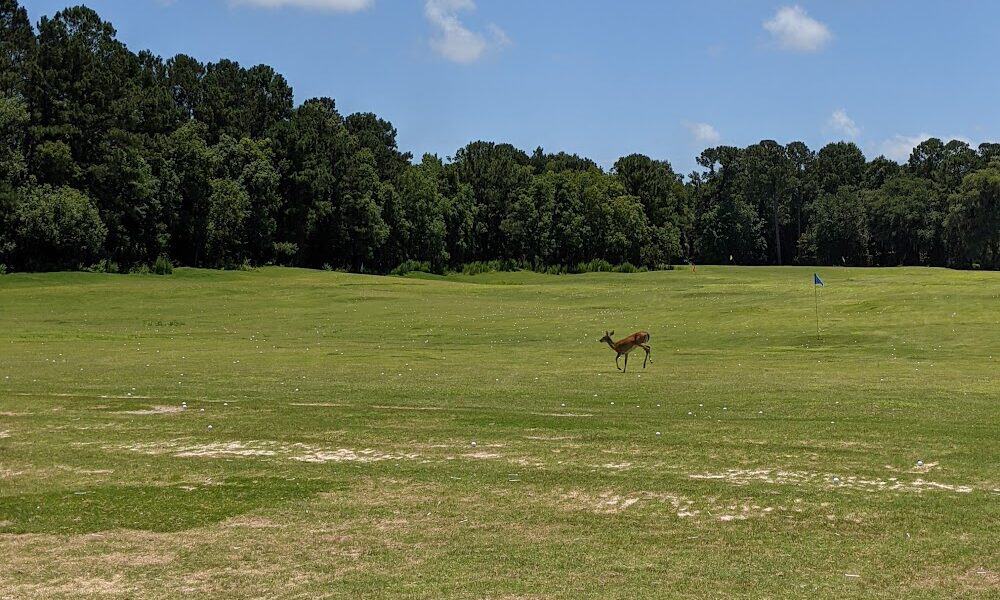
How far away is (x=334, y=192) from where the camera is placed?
117 m

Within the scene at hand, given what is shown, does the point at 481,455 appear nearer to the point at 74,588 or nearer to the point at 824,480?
the point at 824,480

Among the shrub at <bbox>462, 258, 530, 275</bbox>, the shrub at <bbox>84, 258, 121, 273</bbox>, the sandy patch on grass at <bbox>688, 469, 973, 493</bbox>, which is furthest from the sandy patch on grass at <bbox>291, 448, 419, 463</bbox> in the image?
the shrub at <bbox>462, 258, 530, 275</bbox>

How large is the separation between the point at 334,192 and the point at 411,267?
13313mm

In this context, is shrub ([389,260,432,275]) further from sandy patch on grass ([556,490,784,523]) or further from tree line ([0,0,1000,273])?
sandy patch on grass ([556,490,784,523])

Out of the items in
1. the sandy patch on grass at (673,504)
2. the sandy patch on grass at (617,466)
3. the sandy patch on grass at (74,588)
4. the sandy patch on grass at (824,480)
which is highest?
the sandy patch on grass at (74,588)

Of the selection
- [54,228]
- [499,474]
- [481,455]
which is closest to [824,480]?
[499,474]

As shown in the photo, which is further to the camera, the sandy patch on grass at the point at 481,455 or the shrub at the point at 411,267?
the shrub at the point at 411,267

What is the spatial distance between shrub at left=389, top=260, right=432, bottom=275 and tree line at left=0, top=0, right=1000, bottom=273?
0.88 metres

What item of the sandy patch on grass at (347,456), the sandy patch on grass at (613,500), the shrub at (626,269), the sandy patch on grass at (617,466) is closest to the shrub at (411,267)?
the shrub at (626,269)

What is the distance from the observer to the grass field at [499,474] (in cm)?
907

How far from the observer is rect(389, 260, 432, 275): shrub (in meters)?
121

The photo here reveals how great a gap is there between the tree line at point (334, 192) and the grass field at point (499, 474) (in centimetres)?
5906

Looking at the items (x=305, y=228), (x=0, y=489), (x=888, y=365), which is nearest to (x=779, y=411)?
(x=888, y=365)

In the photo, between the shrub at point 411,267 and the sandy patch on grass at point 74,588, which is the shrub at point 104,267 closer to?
the shrub at point 411,267
